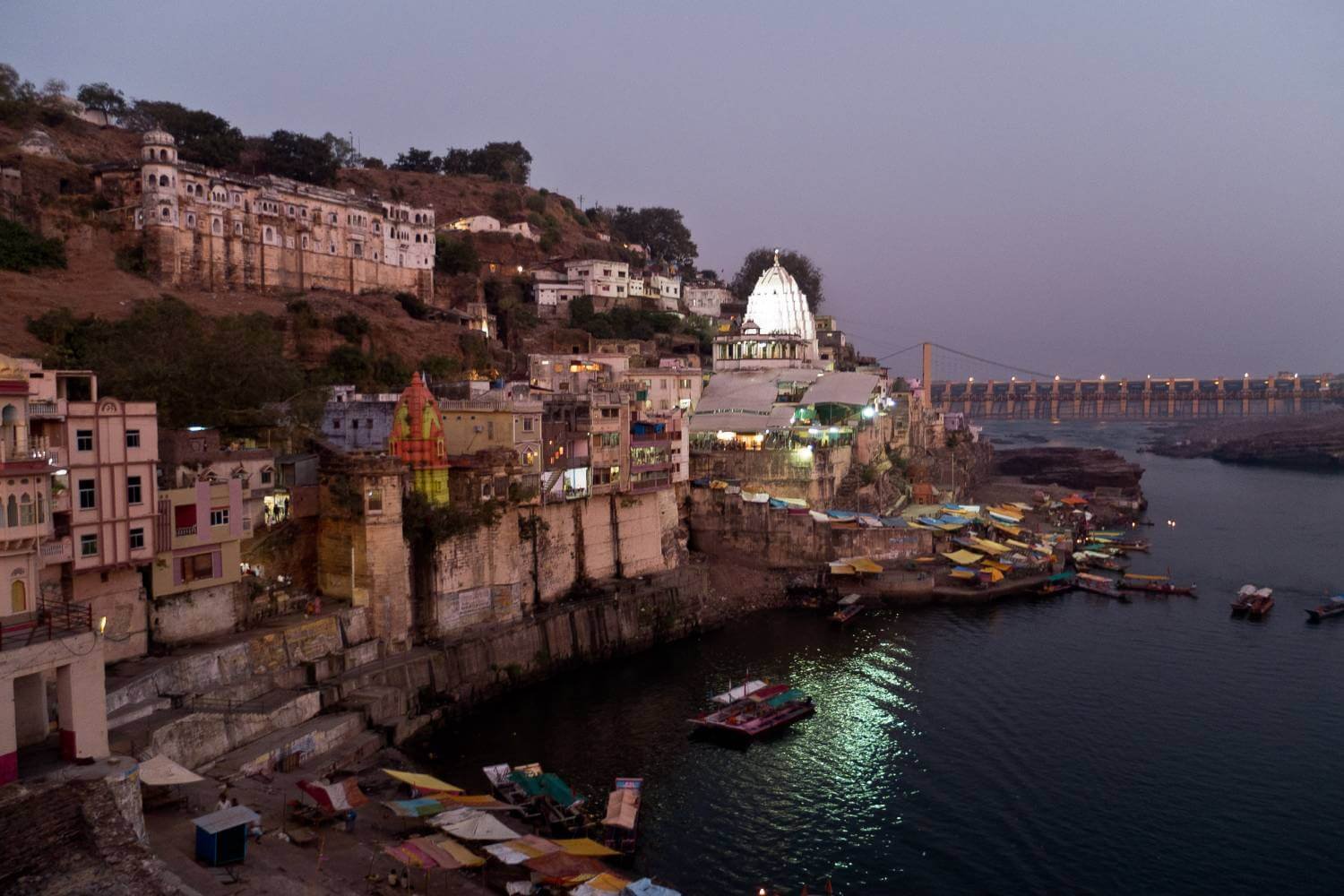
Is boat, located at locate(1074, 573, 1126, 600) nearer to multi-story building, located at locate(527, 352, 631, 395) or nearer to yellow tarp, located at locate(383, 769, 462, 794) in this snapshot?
multi-story building, located at locate(527, 352, 631, 395)

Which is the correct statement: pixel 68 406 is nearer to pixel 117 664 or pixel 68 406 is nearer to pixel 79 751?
pixel 117 664

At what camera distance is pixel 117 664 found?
60.2ft

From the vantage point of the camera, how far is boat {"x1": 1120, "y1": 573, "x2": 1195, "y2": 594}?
121 ft

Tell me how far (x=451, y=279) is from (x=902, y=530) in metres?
29.0

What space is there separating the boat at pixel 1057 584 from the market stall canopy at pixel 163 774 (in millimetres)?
30371

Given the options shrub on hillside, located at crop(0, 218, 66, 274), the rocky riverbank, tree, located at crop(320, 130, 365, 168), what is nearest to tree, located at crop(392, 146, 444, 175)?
tree, located at crop(320, 130, 365, 168)

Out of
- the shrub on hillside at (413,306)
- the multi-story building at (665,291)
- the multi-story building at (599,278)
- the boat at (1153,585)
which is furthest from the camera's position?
the multi-story building at (665,291)

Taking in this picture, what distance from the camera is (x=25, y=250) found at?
118 feet

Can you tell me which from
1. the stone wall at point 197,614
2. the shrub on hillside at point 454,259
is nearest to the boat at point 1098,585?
the stone wall at point 197,614

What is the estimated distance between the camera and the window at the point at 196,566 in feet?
65.5

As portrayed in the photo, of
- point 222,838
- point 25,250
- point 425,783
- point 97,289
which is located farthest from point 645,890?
point 25,250

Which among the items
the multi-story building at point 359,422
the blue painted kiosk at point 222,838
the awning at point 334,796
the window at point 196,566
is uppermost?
the multi-story building at point 359,422

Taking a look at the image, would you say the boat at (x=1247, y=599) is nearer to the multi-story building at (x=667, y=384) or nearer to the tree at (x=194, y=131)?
the multi-story building at (x=667, y=384)

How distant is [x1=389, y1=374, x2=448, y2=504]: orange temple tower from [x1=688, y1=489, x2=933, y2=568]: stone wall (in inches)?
592
